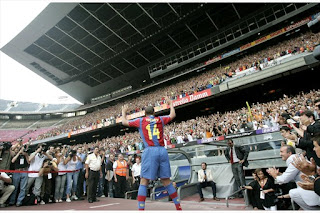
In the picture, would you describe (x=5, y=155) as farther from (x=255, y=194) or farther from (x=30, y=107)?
(x=30, y=107)

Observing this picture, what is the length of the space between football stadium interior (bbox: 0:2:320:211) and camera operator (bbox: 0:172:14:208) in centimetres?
185

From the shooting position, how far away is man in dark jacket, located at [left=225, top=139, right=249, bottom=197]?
5.98 metres

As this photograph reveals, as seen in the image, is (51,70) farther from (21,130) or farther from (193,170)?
(193,170)

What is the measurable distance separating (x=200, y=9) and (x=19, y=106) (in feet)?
145

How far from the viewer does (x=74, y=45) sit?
2748cm

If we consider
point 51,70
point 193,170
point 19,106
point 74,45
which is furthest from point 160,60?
point 19,106

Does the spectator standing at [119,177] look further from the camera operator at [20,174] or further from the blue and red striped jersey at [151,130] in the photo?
the blue and red striped jersey at [151,130]

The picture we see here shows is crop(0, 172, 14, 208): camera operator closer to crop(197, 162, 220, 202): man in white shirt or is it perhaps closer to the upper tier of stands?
crop(197, 162, 220, 202): man in white shirt

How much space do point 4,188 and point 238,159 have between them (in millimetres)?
6885

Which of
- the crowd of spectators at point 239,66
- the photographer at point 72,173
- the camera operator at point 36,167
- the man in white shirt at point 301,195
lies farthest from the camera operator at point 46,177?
the crowd of spectators at point 239,66

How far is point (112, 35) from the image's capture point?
25500 mm

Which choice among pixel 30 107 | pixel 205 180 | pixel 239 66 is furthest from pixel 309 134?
pixel 30 107

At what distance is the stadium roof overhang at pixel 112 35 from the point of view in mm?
22281

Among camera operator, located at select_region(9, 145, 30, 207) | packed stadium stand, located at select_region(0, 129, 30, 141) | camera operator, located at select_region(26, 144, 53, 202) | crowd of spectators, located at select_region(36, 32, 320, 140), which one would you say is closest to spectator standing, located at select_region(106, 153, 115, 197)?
camera operator, located at select_region(26, 144, 53, 202)
